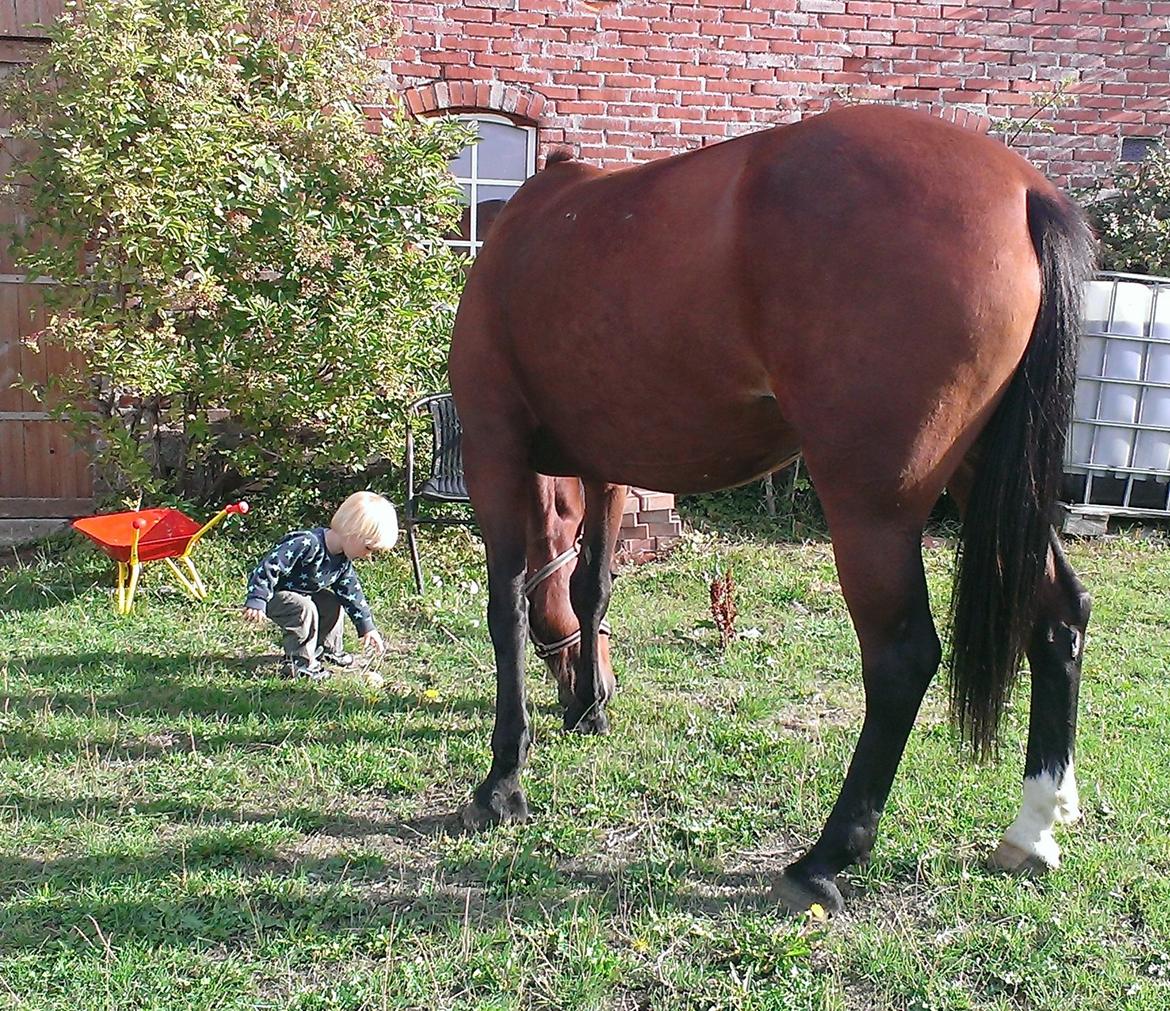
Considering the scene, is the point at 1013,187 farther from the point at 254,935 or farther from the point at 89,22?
the point at 89,22

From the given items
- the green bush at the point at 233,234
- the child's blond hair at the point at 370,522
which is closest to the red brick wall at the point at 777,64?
the green bush at the point at 233,234

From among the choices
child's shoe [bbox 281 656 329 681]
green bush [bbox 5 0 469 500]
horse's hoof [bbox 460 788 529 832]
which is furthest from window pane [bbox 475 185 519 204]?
horse's hoof [bbox 460 788 529 832]

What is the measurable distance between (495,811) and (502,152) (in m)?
6.15

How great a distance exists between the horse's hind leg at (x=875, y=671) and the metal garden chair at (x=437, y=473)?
3.51 metres

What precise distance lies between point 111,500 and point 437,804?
4.10 metres

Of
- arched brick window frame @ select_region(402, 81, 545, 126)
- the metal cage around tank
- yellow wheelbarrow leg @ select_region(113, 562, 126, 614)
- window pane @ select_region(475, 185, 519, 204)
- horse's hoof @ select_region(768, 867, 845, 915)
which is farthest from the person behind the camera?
window pane @ select_region(475, 185, 519, 204)

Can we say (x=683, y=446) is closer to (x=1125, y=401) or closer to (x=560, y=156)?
(x=560, y=156)

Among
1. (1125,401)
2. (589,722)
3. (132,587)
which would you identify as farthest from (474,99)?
(589,722)

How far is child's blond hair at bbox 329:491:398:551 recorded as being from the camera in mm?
4211

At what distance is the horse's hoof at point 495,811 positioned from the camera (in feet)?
9.98

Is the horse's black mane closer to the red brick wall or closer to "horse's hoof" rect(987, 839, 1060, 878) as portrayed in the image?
"horse's hoof" rect(987, 839, 1060, 878)

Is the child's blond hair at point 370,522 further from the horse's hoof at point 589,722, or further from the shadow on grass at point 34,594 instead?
the shadow on grass at point 34,594

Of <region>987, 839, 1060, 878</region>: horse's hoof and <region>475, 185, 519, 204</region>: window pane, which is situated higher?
<region>475, 185, 519, 204</region>: window pane

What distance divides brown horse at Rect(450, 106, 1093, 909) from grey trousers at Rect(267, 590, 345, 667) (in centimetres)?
161
